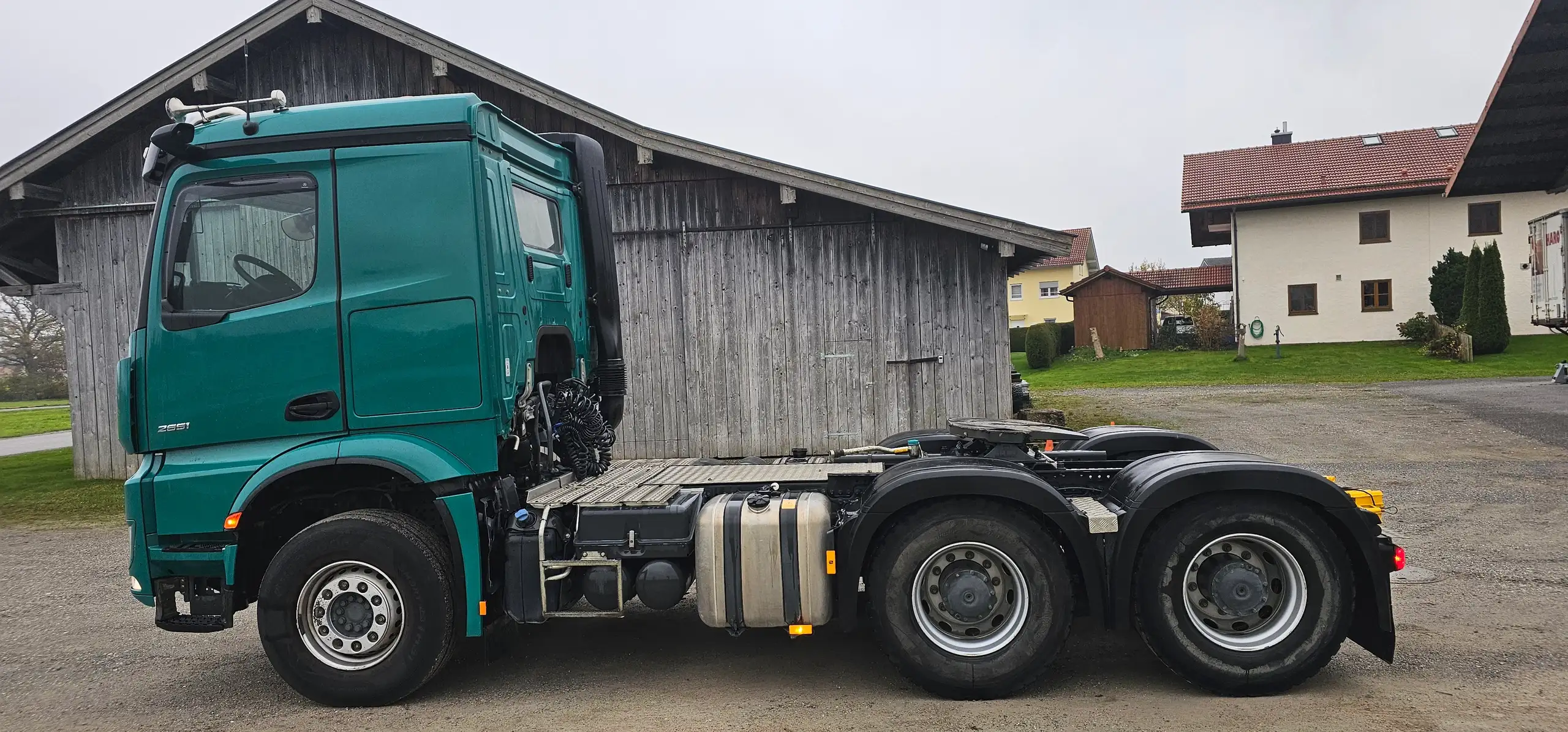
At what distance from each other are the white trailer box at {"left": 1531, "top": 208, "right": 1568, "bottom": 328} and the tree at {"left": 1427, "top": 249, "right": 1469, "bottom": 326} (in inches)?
752

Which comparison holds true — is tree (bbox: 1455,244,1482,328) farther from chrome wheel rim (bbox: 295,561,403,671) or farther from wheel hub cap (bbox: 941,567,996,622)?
chrome wheel rim (bbox: 295,561,403,671)

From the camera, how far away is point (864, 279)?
1325 cm

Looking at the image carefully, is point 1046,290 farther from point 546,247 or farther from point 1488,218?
point 546,247

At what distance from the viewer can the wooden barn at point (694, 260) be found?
13.1m

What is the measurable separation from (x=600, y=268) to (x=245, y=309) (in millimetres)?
2139

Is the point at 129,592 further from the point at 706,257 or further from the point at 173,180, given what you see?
the point at 706,257

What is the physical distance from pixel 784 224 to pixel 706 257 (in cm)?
118

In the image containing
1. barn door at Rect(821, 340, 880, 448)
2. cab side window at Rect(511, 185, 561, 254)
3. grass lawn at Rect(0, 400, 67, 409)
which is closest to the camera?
cab side window at Rect(511, 185, 561, 254)

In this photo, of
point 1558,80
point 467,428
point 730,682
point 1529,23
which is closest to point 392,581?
point 467,428

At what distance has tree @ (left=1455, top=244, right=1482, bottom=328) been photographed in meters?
28.4

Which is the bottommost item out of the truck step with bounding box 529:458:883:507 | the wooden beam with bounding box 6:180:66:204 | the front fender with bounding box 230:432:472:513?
the truck step with bounding box 529:458:883:507

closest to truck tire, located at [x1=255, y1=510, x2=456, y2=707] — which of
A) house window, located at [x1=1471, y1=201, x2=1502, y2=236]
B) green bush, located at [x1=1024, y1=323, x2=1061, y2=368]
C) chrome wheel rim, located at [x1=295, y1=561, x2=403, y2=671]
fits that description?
chrome wheel rim, located at [x1=295, y1=561, x2=403, y2=671]

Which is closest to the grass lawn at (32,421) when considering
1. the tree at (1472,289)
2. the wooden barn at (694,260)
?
the wooden barn at (694,260)

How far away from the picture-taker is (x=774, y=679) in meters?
5.34
